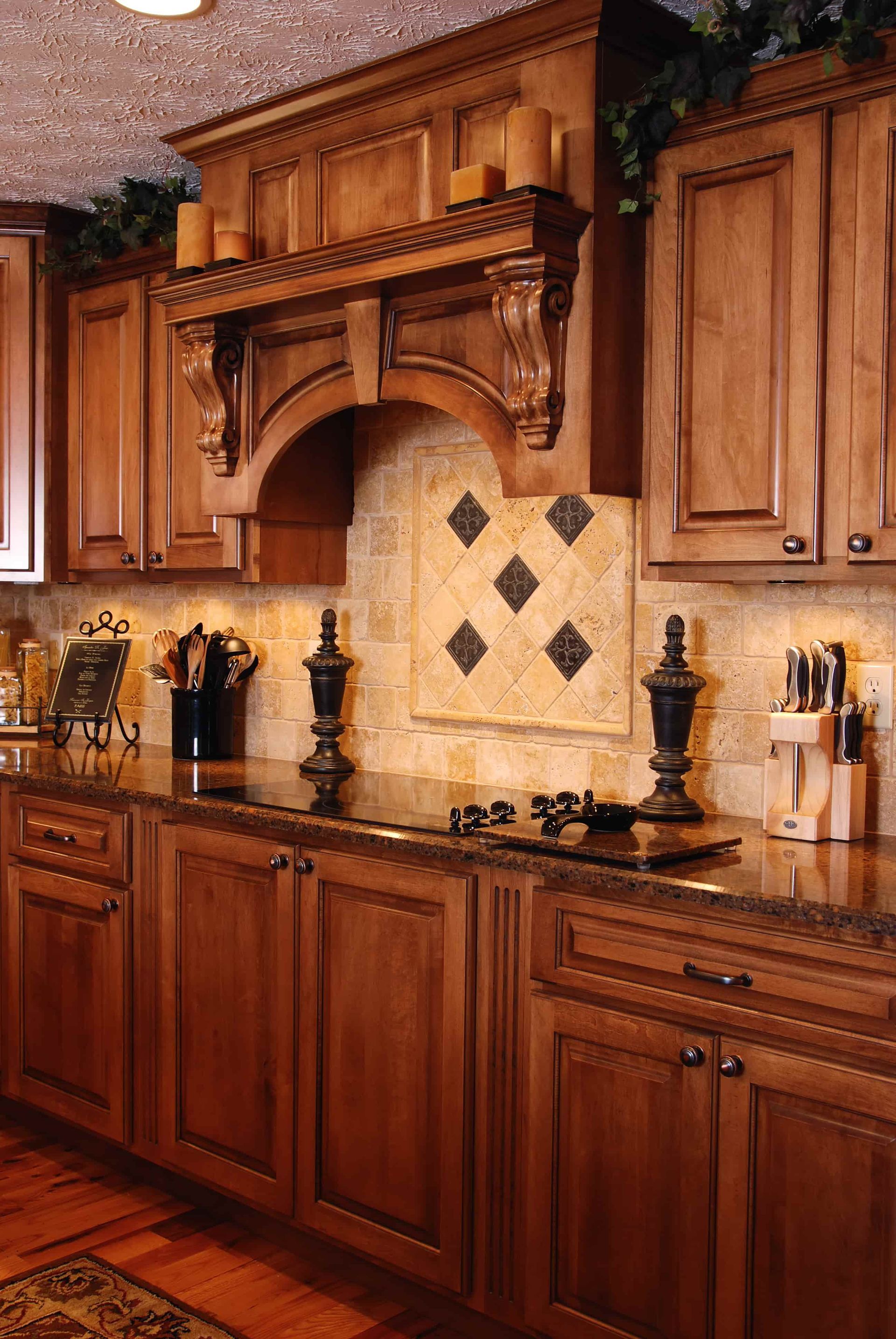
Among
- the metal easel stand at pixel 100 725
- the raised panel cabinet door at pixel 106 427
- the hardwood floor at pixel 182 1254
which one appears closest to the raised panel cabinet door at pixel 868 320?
the hardwood floor at pixel 182 1254

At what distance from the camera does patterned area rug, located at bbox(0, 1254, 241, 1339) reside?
2633 millimetres

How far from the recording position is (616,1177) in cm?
226

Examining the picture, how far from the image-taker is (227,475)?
3277 millimetres

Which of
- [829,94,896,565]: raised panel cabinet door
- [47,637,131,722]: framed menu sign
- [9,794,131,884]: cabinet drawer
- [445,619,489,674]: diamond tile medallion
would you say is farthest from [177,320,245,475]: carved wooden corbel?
[829,94,896,565]: raised panel cabinet door

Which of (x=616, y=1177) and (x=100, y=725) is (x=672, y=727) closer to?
Result: (x=616, y=1177)

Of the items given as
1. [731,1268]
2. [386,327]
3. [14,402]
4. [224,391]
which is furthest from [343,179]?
[731,1268]

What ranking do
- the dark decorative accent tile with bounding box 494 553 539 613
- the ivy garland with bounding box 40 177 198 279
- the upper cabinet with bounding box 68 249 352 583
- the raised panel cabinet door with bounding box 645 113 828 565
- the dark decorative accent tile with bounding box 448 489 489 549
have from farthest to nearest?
the ivy garland with bounding box 40 177 198 279
the upper cabinet with bounding box 68 249 352 583
the dark decorative accent tile with bounding box 448 489 489 549
the dark decorative accent tile with bounding box 494 553 539 613
the raised panel cabinet door with bounding box 645 113 828 565

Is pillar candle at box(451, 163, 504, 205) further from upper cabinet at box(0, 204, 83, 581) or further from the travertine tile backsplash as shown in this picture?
upper cabinet at box(0, 204, 83, 581)

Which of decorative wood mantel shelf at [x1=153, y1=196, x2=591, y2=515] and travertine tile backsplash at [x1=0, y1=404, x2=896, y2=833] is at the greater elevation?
decorative wood mantel shelf at [x1=153, y1=196, x2=591, y2=515]

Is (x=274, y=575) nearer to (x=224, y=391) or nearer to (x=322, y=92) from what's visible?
(x=224, y=391)

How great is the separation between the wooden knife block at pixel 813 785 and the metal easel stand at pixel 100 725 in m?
2.22

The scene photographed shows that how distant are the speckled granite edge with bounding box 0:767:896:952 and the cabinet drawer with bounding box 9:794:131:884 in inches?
2.2

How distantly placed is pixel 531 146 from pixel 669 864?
1368mm

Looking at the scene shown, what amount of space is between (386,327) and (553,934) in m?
1.38
